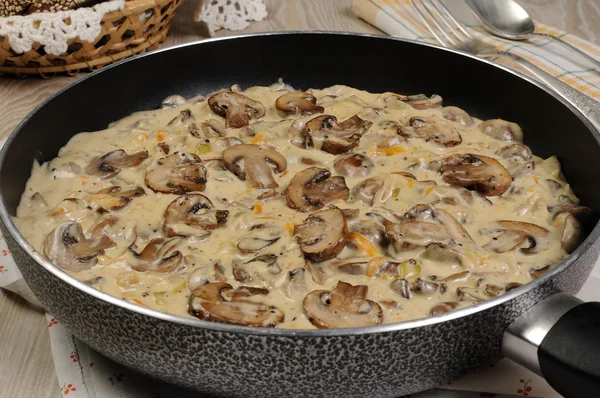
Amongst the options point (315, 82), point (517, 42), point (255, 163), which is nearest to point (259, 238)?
point (255, 163)

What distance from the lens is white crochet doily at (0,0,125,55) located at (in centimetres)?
347


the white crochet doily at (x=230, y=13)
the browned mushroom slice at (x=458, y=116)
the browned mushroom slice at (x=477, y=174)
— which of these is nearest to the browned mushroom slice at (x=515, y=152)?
the browned mushroom slice at (x=477, y=174)

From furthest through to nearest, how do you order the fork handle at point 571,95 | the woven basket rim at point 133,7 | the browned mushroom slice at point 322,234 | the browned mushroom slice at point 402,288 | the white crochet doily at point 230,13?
the white crochet doily at point 230,13 → the woven basket rim at point 133,7 → the fork handle at point 571,95 → the browned mushroom slice at point 322,234 → the browned mushroom slice at point 402,288

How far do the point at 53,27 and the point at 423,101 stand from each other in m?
1.80

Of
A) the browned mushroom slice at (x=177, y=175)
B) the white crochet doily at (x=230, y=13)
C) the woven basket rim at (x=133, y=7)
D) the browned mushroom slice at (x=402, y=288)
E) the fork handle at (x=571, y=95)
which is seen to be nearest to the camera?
the browned mushroom slice at (x=402, y=288)

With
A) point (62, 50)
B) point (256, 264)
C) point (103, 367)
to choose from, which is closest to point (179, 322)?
point (256, 264)

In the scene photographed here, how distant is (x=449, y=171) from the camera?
8.28 ft

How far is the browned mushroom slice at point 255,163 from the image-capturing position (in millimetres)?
2504

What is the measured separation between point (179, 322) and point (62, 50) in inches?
95.6

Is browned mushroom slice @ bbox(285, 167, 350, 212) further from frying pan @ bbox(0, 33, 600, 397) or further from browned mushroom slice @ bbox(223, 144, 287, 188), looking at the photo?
frying pan @ bbox(0, 33, 600, 397)

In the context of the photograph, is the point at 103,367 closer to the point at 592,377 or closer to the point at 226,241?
the point at 226,241

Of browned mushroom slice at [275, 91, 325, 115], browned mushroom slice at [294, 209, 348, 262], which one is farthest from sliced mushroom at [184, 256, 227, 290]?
browned mushroom slice at [275, 91, 325, 115]

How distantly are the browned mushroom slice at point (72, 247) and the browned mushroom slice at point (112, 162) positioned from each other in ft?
1.28

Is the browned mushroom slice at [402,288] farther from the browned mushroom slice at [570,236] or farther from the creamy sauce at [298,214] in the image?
the browned mushroom slice at [570,236]
